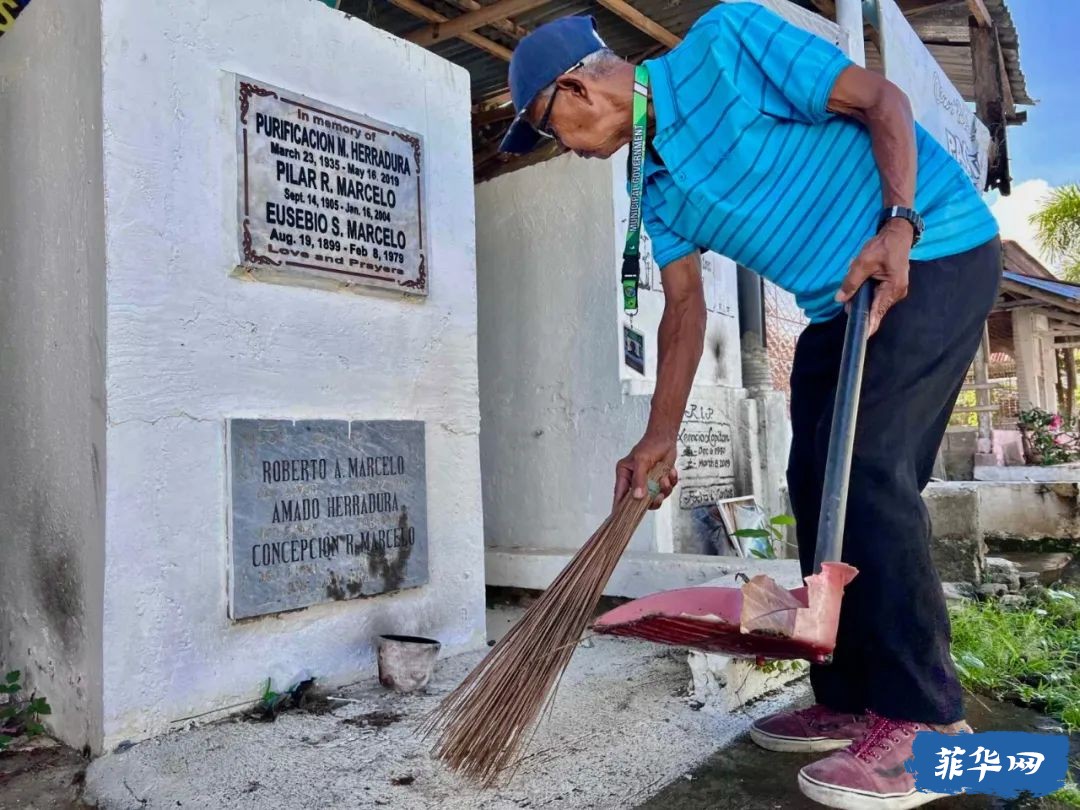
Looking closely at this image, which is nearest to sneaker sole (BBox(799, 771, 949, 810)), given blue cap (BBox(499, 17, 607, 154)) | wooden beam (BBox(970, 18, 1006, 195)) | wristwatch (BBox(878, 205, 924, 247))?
wristwatch (BBox(878, 205, 924, 247))

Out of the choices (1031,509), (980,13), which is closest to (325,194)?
(980,13)

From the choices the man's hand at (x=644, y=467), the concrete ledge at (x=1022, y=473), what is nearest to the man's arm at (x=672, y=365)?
the man's hand at (x=644, y=467)

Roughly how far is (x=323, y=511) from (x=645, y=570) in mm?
1356

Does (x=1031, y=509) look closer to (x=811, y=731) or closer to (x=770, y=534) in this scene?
(x=770, y=534)

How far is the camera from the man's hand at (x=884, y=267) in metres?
1.65

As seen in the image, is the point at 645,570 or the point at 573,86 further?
the point at 645,570

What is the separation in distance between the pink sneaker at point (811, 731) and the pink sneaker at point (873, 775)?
0.23 metres

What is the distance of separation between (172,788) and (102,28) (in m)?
1.84

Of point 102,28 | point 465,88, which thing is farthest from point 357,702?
point 465,88

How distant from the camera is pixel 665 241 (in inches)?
85.0

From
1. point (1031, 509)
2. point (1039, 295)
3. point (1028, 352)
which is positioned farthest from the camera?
point (1028, 352)

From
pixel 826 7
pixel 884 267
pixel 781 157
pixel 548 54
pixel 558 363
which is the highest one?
pixel 826 7

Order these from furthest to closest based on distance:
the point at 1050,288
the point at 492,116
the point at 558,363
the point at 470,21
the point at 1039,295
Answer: the point at 1050,288
the point at 1039,295
the point at 492,116
the point at 558,363
the point at 470,21

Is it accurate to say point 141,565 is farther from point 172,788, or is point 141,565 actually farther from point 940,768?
point 940,768
